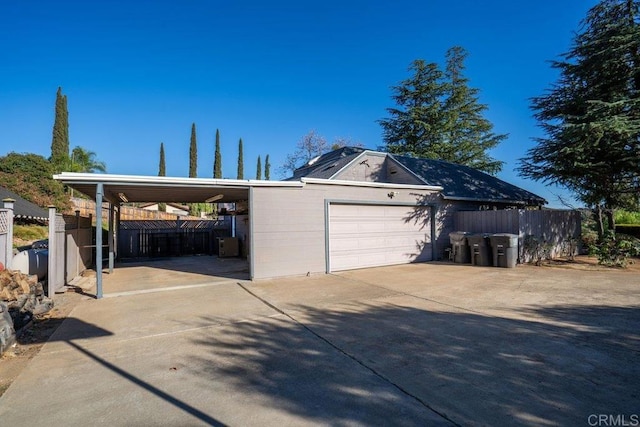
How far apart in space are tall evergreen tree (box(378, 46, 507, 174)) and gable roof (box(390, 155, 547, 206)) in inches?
388

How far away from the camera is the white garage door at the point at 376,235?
33.6ft

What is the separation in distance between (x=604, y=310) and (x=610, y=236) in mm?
7060

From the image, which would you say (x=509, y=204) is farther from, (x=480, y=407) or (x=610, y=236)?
(x=480, y=407)

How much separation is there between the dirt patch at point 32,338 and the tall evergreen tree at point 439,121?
81.7 ft

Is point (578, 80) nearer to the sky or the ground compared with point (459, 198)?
nearer to the sky

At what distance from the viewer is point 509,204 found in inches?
596

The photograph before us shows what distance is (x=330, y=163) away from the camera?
18891 mm

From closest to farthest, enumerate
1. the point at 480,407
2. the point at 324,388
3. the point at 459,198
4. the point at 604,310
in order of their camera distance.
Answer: the point at 480,407
the point at 324,388
the point at 604,310
the point at 459,198

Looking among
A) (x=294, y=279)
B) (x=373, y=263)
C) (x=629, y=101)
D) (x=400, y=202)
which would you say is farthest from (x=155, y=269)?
(x=629, y=101)

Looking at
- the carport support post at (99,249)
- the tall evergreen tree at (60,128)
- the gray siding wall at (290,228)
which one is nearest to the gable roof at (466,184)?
the gray siding wall at (290,228)

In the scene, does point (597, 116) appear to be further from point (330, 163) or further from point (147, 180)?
point (147, 180)

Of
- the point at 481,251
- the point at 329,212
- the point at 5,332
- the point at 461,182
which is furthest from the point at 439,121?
the point at 5,332

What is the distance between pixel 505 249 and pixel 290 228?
22.1 feet

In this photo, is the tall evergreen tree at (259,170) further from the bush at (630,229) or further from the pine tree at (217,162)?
the bush at (630,229)
